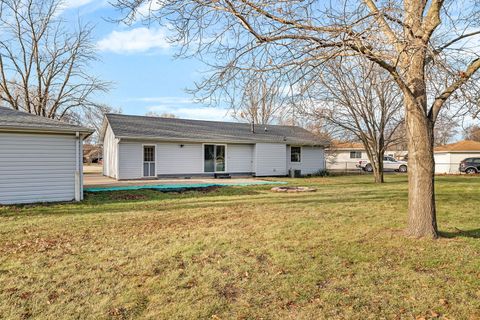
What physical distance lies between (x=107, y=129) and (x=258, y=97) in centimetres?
1626

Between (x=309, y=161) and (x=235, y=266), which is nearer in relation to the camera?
(x=235, y=266)

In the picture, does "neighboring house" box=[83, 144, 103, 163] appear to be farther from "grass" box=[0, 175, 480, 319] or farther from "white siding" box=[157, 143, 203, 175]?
"grass" box=[0, 175, 480, 319]

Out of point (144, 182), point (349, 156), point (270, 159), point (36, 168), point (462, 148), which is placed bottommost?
point (144, 182)

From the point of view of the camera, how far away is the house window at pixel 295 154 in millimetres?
22219

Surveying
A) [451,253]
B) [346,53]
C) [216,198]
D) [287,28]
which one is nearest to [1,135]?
[216,198]

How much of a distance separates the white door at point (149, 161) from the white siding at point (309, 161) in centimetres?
922

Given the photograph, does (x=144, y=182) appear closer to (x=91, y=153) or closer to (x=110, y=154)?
(x=110, y=154)

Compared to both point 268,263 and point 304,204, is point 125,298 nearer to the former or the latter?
point 268,263

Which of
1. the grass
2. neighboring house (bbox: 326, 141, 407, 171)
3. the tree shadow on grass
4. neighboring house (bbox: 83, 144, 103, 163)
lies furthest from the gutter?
neighboring house (bbox: 83, 144, 103, 163)

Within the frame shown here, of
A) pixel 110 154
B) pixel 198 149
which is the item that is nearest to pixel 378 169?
pixel 198 149

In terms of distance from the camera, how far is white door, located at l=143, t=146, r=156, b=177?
17312 mm

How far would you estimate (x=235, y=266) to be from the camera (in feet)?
13.6

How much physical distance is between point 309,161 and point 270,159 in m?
3.59

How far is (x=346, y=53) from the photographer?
4820mm
